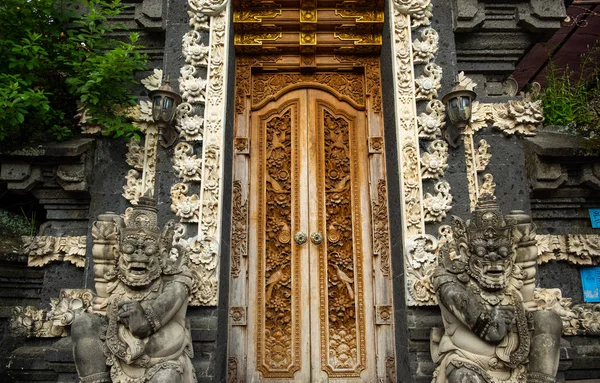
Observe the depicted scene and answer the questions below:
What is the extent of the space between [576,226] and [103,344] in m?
5.09

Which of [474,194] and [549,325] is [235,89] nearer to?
[474,194]

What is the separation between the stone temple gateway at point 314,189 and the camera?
4730mm

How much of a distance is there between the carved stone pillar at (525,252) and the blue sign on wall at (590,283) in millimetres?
1687

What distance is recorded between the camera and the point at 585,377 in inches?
194

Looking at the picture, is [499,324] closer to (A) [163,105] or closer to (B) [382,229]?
(B) [382,229]

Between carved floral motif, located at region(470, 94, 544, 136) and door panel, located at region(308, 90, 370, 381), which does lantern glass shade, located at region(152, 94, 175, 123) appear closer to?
door panel, located at region(308, 90, 370, 381)

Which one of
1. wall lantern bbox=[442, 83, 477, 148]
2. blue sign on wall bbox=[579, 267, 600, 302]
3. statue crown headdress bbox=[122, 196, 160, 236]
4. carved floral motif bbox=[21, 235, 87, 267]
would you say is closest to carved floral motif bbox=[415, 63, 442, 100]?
wall lantern bbox=[442, 83, 477, 148]

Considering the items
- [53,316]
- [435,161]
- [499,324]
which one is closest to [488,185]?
[435,161]

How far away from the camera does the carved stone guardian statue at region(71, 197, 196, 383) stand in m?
3.78

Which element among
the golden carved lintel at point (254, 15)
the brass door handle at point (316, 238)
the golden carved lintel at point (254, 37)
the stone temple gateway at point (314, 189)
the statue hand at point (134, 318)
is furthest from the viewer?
the golden carved lintel at point (254, 37)

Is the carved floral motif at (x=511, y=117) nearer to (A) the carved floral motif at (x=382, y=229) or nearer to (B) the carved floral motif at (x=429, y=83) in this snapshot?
(B) the carved floral motif at (x=429, y=83)

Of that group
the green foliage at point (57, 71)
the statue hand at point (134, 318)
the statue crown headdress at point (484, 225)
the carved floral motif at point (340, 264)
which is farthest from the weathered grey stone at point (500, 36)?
the statue hand at point (134, 318)

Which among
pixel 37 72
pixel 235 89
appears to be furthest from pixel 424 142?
pixel 37 72

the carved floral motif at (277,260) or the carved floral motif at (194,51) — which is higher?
the carved floral motif at (194,51)
